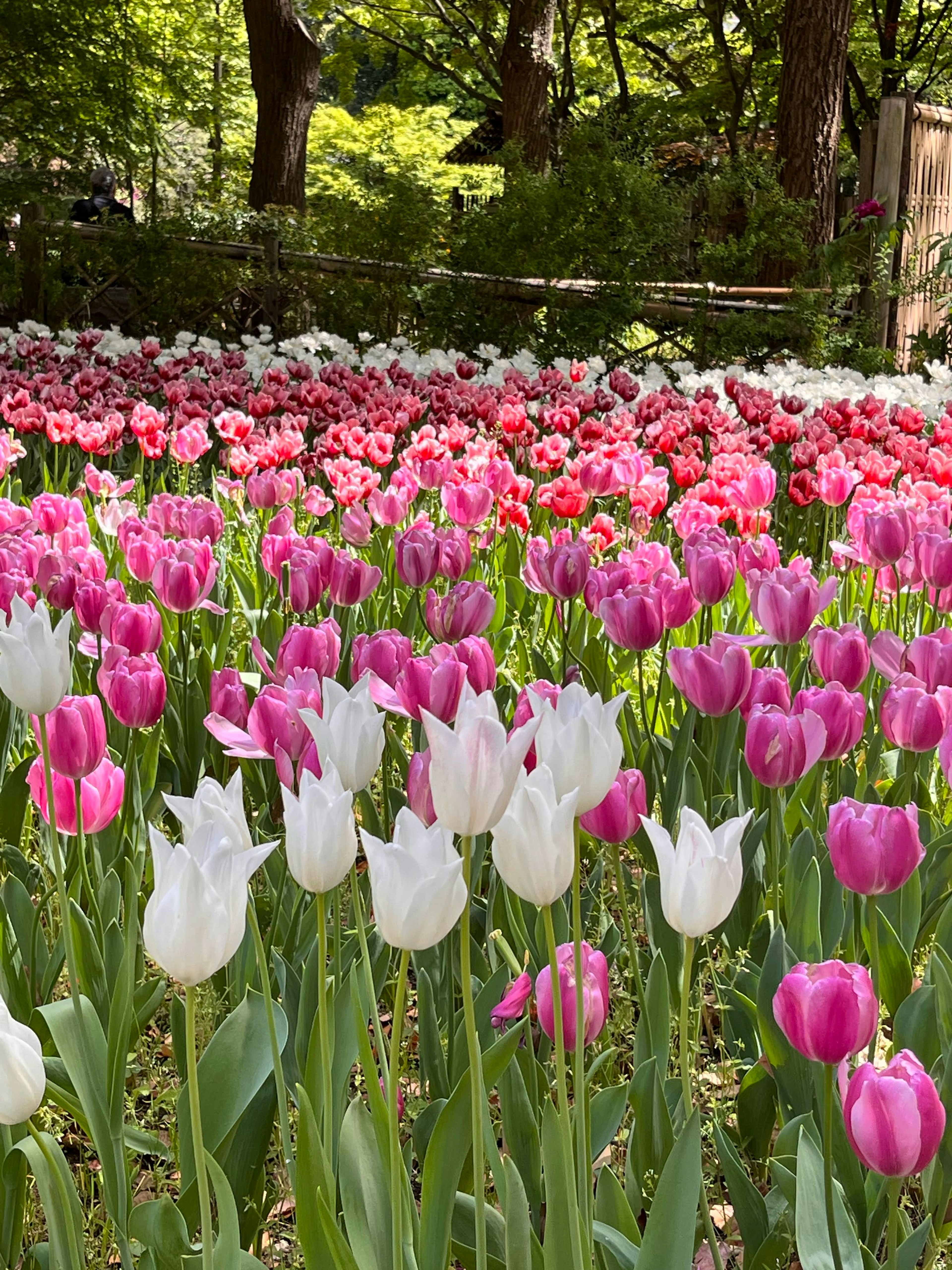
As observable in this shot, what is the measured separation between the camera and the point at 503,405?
5004mm

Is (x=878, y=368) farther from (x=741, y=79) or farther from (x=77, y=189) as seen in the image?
(x=741, y=79)

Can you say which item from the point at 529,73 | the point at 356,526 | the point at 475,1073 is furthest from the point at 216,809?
the point at 529,73

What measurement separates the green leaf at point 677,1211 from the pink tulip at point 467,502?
211cm

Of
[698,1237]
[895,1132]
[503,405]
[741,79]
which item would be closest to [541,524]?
[503,405]

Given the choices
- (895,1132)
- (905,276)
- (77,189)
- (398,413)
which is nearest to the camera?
(895,1132)

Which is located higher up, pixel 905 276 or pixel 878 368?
pixel 905 276

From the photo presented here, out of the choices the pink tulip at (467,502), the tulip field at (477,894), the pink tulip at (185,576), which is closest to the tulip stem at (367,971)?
the tulip field at (477,894)

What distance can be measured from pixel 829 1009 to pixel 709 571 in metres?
1.33

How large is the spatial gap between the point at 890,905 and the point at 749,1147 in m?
0.39

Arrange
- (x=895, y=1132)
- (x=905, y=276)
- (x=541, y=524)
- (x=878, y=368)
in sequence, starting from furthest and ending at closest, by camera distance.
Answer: (x=905, y=276) < (x=878, y=368) < (x=541, y=524) < (x=895, y=1132)

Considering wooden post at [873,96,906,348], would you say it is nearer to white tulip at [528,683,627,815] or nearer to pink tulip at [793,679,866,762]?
pink tulip at [793,679,866,762]

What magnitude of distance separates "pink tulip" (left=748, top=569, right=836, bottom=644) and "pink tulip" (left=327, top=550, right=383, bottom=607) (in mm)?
751

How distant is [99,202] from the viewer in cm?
1727

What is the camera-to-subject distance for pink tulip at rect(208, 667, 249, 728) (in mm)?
1898
